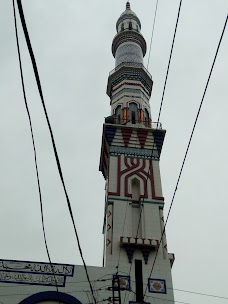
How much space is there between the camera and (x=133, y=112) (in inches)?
1010

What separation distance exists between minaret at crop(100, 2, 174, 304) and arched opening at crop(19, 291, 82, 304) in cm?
223

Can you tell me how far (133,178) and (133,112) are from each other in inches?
226

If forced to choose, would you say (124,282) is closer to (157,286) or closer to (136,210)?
(157,286)

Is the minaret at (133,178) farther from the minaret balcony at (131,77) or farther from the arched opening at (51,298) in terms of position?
the arched opening at (51,298)

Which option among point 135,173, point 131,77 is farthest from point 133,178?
point 131,77

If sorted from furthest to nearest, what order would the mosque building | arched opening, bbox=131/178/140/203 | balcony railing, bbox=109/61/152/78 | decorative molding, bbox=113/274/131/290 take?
balcony railing, bbox=109/61/152/78, arched opening, bbox=131/178/140/203, decorative molding, bbox=113/274/131/290, the mosque building

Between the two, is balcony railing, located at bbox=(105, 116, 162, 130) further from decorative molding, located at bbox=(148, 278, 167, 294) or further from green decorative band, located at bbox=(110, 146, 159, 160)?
decorative molding, located at bbox=(148, 278, 167, 294)

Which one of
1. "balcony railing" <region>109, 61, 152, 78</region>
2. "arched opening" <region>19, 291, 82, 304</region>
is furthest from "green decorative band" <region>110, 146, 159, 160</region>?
"arched opening" <region>19, 291, 82, 304</region>

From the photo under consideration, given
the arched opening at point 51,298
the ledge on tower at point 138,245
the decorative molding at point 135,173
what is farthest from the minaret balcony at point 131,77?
the arched opening at point 51,298

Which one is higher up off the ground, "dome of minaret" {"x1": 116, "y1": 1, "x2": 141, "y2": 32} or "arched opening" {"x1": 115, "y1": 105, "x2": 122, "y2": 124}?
"dome of minaret" {"x1": 116, "y1": 1, "x2": 141, "y2": 32}

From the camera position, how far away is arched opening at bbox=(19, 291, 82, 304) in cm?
1562

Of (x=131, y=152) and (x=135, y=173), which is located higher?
(x=131, y=152)

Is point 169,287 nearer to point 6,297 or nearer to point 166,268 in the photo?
point 166,268

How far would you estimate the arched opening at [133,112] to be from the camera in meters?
25.1
